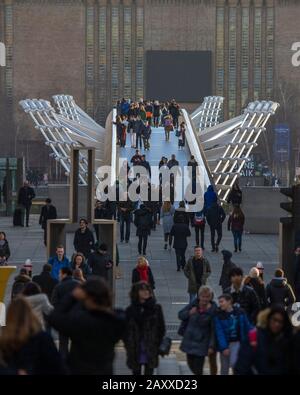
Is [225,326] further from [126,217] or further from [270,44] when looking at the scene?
[270,44]

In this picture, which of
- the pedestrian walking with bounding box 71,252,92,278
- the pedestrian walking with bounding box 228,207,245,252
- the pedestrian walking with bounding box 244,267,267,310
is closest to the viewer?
the pedestrian walking with bounding box 244,267,267,310

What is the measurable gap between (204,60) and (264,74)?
4380 millimetres

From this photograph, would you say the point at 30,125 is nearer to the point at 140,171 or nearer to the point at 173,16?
the point at 173,16

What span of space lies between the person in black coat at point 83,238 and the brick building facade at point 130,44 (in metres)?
82.1

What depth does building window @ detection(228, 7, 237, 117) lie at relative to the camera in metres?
107

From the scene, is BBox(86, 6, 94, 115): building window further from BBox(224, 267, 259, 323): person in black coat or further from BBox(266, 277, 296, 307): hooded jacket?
BBox(224, 267, 259, 323): person in black coat

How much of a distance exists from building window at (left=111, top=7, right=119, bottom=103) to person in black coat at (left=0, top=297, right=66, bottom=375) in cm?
9664

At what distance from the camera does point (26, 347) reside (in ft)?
34.2

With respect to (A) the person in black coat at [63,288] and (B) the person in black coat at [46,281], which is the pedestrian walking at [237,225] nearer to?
(B) the person in black coat at [46,281]

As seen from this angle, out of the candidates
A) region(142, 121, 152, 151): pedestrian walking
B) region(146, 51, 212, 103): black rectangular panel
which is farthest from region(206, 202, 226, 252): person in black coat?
region(146, 51, 212, 103): black rectangular panel

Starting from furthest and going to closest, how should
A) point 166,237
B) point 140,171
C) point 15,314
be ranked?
point 140,171 → point 166,237 → point 15,314

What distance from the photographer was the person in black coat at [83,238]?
2303 cm
